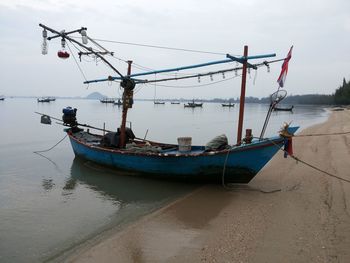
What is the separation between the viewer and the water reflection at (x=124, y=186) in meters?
11.4

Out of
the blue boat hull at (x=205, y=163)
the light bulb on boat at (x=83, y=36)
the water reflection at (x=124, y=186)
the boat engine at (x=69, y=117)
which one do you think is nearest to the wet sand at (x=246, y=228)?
the blue boat hull at (x=205, y=163)

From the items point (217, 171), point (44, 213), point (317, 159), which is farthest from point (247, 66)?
point (44, 213)

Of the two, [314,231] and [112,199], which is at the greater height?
[314,231]

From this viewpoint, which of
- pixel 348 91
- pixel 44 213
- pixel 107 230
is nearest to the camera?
pixel 107 230

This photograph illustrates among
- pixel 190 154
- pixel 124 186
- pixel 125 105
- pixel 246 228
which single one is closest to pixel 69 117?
pixel 125 105

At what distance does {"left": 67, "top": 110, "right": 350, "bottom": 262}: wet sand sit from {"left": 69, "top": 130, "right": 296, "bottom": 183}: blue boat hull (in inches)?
20.0

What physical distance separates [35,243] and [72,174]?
7676mm

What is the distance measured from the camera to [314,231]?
7102 mm

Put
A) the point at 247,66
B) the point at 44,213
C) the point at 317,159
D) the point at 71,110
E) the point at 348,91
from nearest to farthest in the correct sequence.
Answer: the point at 44,213, the point at 247,66, the point at 317,159, the point at 71,110, the point at 348,91

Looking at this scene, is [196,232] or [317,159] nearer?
[196,232]

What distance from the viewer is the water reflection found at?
11.4 meters

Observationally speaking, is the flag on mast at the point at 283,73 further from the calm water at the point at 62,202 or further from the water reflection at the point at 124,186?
the calm water at the point at 62,202

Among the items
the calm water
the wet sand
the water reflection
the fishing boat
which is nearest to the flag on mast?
the fishing boat

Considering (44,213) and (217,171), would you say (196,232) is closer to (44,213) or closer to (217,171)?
(217,171)
